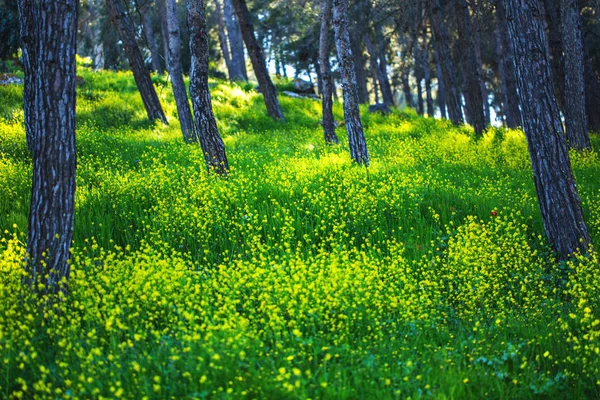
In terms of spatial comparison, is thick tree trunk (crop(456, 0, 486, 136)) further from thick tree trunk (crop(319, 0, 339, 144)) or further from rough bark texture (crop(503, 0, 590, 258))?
rough bark texture (crop(503, 0, 590, 258))

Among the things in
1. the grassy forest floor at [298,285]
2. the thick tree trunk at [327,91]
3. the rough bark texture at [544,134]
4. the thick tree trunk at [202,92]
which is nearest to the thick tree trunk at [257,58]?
the thick tree trunk at [327,91]

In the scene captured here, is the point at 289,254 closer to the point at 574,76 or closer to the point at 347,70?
the point at 347,70

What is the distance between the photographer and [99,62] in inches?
1190

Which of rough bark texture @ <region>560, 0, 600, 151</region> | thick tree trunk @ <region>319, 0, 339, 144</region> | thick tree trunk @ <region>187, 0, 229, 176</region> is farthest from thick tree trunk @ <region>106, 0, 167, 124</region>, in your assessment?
rough bark texture @ <region>560, 0, 600, 151</region>

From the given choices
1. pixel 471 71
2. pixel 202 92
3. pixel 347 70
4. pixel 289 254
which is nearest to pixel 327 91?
pixel 347 70

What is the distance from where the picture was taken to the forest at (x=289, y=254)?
438cm

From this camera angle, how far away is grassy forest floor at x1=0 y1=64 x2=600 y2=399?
14.1 ft

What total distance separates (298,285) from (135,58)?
34.4 ft

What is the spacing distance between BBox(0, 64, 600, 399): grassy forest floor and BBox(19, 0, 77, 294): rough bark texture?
288 mm

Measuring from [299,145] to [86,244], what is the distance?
6.90 meters

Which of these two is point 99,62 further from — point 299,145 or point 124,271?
point 124,271

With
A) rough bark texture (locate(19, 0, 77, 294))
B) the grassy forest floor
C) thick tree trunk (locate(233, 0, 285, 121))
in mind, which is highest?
thick tree trunk (locate(233, 0, 285, 121))

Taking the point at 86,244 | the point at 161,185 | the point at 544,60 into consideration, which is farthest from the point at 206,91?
the point at 544,60

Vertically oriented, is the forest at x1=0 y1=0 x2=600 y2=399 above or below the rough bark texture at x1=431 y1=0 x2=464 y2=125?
below
